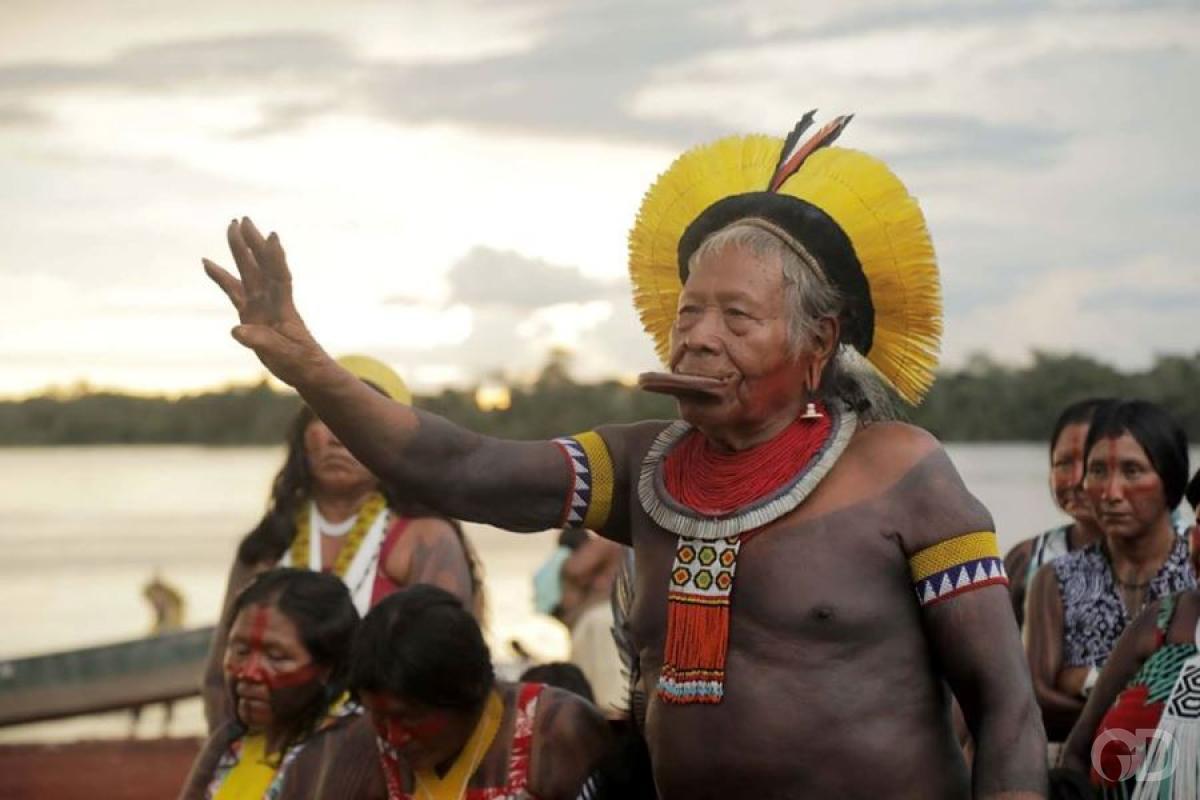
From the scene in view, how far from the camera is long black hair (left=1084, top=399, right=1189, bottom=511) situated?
6012 mm

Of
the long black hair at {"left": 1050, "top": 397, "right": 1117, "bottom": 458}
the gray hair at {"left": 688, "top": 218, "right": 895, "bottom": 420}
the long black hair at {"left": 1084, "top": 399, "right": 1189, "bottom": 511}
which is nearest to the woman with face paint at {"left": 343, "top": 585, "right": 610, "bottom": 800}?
the gray hair at {"left": 688, "top": 218, "right": 895, "bottom": 420}

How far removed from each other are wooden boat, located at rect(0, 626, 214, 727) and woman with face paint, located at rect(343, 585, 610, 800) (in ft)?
30.7

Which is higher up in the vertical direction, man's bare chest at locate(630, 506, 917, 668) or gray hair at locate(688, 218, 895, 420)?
gray hair at locate(688, 218, 895, 420)

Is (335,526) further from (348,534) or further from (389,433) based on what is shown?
(389,433)

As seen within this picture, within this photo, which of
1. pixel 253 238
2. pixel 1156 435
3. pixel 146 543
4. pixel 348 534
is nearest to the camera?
pixel 253 238

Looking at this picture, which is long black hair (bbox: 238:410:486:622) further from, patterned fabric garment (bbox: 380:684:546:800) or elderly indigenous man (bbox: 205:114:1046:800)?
elderly indigenous man (bbox: 205:114:1046:800)

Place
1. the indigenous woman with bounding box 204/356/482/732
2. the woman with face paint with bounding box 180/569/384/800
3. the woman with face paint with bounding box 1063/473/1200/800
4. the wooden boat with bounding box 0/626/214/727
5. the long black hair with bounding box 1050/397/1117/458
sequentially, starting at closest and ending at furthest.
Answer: the woman with face paint with bounding box 1063/473/1200/800, the woman with face paint with bounding box 180/569/384/800, the indigenous woman with bounding box 204/356/482/732, the long black hair with bounding box 1050/397/1117/458, the wooden boat with bounding box 0/626/214/727

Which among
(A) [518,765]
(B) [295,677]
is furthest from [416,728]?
(B) [295,677]

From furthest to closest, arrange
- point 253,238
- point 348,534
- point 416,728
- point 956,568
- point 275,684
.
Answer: point 348,534 → point 275,684 → point 416,728 → point 956,568 → point 253,238

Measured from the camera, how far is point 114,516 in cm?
5669

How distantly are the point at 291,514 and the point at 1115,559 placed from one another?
2609mm

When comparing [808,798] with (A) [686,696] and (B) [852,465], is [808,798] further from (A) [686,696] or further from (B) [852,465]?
(B) [852,465]

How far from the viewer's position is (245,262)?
3.25 metres

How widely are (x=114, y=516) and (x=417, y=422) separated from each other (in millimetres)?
55041
